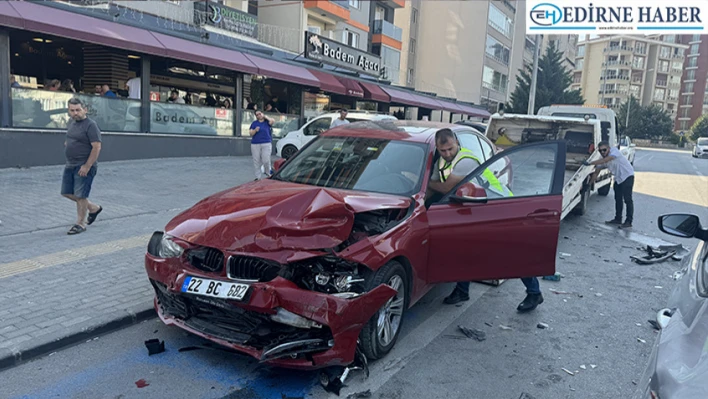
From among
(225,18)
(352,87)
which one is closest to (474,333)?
(225,18)

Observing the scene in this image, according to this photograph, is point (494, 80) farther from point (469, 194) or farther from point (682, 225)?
point (682, 225)

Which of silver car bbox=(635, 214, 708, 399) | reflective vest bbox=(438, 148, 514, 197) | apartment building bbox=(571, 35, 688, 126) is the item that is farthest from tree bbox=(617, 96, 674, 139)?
silver car bbox=(635, 214, 708, 399)

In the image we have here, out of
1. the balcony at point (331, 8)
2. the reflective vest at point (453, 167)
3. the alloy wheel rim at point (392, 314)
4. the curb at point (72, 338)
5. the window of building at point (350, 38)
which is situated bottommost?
the curb at point (72, 338)

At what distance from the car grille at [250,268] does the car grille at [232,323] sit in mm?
209

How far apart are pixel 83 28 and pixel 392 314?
36.4ft

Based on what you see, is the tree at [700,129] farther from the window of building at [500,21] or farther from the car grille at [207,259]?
the car grille at [207,259]

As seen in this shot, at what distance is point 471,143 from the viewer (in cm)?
564

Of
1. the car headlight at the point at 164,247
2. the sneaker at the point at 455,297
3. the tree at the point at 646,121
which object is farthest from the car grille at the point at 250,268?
the tree at the point at 646,121

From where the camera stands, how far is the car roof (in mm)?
4936

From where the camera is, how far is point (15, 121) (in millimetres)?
10906

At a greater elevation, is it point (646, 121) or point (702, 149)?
point (646, 121)

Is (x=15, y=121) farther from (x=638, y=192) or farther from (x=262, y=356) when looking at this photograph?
(x=638, y=192)

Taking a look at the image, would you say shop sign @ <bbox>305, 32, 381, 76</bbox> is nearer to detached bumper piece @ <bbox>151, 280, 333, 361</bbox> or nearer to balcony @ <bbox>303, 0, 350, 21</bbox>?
balcony @ <bbox>303, 0, 350, 21</bbox>

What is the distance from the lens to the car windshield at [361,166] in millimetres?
4441
